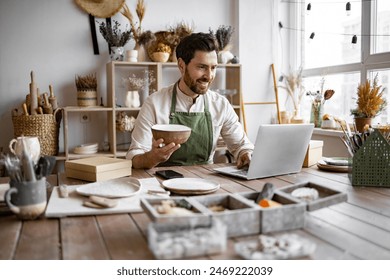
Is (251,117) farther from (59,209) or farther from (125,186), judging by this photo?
(59,209)

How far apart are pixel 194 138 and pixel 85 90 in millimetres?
1545

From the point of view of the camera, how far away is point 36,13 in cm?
364

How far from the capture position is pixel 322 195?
4.10 feet

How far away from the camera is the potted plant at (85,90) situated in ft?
11.7

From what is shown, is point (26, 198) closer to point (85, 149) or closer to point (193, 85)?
point (193, 85)

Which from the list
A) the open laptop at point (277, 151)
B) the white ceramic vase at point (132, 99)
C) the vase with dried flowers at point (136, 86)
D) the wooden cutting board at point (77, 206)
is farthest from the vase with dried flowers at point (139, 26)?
the wooden cutting board at point (77, 206)

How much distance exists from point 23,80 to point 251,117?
234 centimetres

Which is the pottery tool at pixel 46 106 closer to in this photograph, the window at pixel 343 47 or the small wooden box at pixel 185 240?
the window at pixel 343 47

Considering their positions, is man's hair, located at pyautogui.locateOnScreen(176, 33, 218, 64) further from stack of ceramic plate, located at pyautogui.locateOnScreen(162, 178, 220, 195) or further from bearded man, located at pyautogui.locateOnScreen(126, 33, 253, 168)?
stack of ceramic plate, located at pyautogui.locateOnScreen(162, 178, 220, 195)

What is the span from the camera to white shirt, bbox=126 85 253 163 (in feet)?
7.78

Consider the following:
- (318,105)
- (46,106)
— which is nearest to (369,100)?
(318,105)

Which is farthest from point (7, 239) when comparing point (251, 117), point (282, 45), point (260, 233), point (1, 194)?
point (282, 45)

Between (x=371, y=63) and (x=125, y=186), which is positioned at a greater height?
(x=371, y=63)
